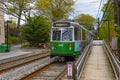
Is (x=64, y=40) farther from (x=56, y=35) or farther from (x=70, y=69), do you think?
(x=70, y=69)

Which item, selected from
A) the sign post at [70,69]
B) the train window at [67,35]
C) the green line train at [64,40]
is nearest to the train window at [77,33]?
the green line train at [64,40]

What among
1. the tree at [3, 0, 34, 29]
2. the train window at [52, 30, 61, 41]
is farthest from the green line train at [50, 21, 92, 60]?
the tree at [3, 0, 34, 29]

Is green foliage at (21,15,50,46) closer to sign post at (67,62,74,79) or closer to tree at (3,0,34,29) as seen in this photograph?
tree at (3,0,34,29)

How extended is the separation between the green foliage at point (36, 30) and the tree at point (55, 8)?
53.0 feet

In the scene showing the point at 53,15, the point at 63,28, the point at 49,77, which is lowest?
the point at 49,77

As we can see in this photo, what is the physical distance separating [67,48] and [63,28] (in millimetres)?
1551

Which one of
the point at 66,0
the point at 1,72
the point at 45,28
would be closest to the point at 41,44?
the point at 45,28

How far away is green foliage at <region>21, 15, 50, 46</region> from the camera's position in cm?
4506

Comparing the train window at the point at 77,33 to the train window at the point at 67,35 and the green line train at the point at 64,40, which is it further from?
the train window at the point at 67,35

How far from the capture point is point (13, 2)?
5678 cm

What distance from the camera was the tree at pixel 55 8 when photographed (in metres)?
62.2

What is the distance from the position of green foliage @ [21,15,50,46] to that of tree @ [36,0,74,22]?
1615 centimetres

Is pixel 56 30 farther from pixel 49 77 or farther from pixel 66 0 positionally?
pixel 66 0

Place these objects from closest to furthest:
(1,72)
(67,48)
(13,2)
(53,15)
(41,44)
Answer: (1,72), (67,48), (41,44), (13,2), (53,15)
